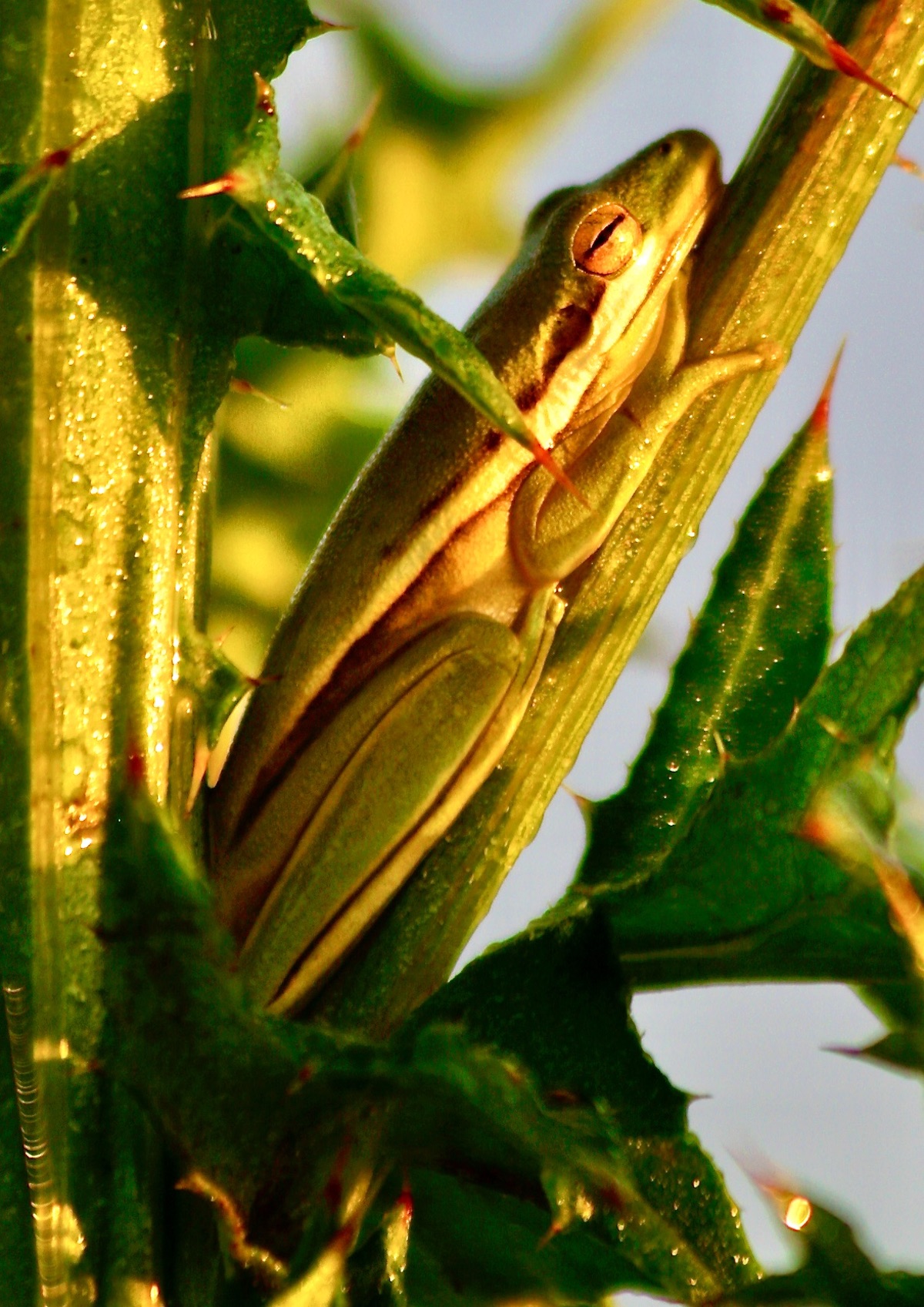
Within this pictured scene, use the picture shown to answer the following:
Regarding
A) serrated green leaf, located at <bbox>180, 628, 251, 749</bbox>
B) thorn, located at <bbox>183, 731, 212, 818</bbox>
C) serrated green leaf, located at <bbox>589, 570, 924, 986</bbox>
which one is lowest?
serrated green leaf, located at <bbox>589, 570, 924, 986</bbox>

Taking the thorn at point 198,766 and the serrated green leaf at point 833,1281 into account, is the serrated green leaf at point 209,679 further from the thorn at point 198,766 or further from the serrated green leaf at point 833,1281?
the serrated green leaf at point 833,1281

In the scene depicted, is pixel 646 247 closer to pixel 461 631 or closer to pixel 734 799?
pixel 461 631

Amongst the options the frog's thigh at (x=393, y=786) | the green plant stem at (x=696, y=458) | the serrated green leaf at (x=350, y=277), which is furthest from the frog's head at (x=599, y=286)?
the serrated green leaf at (x=350, y=277)

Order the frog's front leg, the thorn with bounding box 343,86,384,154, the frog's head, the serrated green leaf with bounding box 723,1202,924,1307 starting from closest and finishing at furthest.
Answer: the serrated green leaf with bounding box 723,1202,924,1307 < the thorn with bounding box 343,86,384,154 < the frog's front leg < the frog's head

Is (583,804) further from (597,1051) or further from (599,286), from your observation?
(599,286)

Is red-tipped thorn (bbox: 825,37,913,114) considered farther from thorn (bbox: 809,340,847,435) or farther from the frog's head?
the frog's head

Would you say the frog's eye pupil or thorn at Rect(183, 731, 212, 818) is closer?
thorn at Rect(183, 731, 212, 818)

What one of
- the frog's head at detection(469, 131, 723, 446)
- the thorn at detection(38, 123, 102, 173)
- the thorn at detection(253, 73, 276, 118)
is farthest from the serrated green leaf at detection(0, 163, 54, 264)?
the frog's head at detection(469, 131, 723, 446)

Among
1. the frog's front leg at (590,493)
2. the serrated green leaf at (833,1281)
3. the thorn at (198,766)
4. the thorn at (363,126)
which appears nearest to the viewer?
the serrated green leaf at (833,1281)
